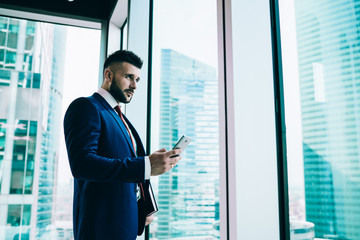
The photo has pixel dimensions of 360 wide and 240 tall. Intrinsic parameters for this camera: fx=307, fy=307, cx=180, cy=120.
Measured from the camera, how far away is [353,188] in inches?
34.9

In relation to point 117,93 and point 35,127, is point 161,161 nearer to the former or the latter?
point 117,93

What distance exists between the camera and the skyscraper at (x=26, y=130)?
3504 millimetres

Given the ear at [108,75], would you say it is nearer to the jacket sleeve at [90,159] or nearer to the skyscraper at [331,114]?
the jacket sleeve at [90,159]

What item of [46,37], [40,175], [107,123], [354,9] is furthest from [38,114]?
[354,9]

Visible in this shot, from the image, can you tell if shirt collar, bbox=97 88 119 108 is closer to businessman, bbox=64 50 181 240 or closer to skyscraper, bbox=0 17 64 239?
businessman, bbox=64 50 181 240

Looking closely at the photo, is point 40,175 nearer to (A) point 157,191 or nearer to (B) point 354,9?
(A) point 157,191

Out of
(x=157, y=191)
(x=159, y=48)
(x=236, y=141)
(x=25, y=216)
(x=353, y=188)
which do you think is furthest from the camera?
(x=25, y=216)

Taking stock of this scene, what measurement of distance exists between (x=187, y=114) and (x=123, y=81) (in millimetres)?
739

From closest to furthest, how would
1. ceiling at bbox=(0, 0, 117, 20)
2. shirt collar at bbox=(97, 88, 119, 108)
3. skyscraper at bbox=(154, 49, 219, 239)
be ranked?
1. shirt collar at bbox=(97, 88, 119, 108)
2. skyscraper at bbox=(154, 49, 219, 239)
3. ceiling at bbox=(0, 0, 117, 20)

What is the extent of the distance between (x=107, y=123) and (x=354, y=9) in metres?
0.94

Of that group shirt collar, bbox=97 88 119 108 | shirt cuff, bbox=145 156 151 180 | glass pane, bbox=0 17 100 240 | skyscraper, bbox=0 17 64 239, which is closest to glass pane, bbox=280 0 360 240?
shirt cuff, bbox=145 156 151 180

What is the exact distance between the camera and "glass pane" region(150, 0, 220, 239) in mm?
1751

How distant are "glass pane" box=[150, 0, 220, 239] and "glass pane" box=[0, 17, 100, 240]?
A: 150 centimetres

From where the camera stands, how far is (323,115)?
3.39 ft
